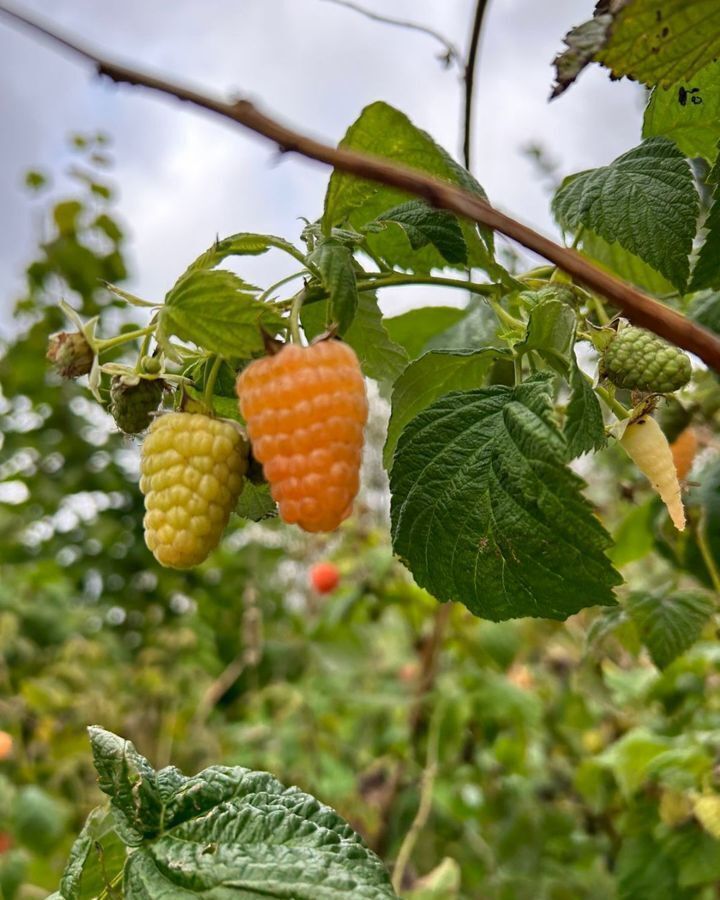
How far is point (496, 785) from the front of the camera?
7.22 ft

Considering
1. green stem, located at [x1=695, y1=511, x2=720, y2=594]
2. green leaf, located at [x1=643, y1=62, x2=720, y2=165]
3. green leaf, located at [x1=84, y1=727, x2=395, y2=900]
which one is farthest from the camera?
green stem, located at [x1=695, y1=511, x2=720, y2=594]

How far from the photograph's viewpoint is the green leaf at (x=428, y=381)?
59 cm

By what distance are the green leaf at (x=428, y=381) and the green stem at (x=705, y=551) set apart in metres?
0.40

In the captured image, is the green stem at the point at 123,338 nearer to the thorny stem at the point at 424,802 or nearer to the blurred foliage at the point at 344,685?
the blurred foliage at the point at 344,685

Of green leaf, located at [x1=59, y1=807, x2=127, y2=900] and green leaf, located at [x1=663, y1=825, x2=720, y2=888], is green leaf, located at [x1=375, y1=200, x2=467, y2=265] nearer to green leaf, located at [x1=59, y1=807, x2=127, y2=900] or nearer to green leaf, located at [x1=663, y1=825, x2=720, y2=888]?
green leaf, located at [x1=59, y1=807, x2=127, y2=900]

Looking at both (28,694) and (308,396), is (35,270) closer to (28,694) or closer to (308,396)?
(28,694)

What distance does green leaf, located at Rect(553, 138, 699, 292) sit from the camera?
0.55m

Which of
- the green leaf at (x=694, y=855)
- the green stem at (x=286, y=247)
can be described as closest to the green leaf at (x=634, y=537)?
the green leaf at (x=694, y=855)

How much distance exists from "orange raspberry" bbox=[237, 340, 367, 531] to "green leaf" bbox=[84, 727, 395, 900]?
0.14 m

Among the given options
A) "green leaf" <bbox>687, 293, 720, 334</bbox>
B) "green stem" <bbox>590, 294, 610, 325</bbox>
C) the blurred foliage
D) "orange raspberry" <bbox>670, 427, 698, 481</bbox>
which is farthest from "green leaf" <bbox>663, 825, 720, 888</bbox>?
"green stem" <bbox>590, 294, 610, 325</bbox>

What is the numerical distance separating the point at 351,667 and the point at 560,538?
6.18 feet

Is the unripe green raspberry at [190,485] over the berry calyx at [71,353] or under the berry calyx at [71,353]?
under

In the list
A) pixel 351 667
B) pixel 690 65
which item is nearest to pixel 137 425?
pixel 690 65

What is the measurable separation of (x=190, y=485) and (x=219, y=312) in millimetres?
89
